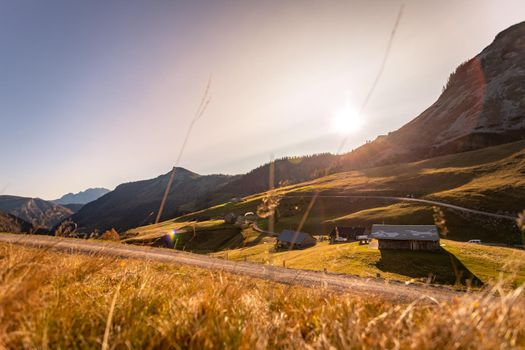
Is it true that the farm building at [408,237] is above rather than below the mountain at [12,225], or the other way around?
below

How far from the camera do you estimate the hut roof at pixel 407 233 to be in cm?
6475

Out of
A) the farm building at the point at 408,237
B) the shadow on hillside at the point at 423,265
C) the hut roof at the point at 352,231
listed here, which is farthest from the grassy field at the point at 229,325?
the hut roof at the point at 352,231

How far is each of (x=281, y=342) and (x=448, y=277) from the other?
173 feet

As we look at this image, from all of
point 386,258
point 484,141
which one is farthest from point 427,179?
point 386,258

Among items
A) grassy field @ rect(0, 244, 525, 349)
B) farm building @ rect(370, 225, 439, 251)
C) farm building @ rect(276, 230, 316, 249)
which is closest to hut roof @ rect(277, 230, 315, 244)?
farm building @ rect(276, 230, 316, 249)

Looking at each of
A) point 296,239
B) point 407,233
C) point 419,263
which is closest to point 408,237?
point 407,233

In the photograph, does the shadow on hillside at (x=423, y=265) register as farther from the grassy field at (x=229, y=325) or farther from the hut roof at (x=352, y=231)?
the grassy field at (x=229, y=325)

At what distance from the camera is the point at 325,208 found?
457ft

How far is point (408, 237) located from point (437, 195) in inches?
2503

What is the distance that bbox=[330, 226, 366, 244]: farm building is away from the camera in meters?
92.0

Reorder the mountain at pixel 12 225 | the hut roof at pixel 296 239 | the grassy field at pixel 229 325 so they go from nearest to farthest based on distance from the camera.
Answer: the grassy field at pixel 229 325, the mountain at pixel 12 225, the hut roof at pixel 296 239

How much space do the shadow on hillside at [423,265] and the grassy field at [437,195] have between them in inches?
1489

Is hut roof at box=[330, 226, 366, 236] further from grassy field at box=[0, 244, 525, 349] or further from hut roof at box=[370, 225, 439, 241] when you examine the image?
grassy field at box=[0, 244, 525, 349]

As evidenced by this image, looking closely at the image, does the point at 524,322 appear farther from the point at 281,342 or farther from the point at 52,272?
the point at 52,272
